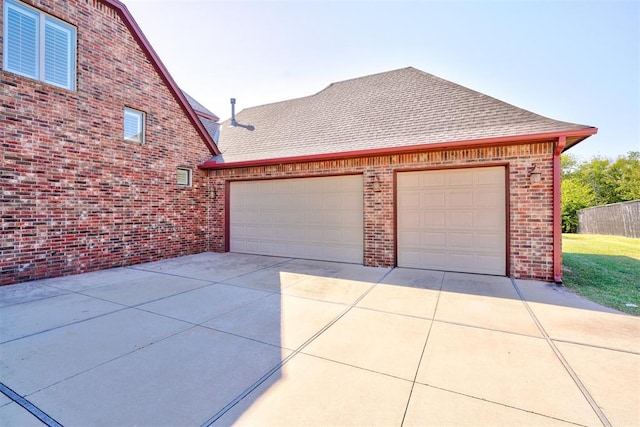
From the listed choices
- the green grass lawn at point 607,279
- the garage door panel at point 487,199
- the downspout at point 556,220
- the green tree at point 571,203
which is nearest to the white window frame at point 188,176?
the garage door panel at point 487,199

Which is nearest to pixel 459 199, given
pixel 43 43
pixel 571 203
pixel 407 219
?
pixel 407 219

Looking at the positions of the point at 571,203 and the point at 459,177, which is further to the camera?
the point at 571,203

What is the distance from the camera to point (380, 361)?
2.85 metres

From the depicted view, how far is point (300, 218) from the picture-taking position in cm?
859

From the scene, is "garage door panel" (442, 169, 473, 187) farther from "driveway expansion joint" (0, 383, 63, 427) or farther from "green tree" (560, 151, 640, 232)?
"green tree" (560, 151, 640, 232)

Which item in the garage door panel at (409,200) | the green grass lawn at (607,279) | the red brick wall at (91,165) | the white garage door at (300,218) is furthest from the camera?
the white garage door at (300,218)

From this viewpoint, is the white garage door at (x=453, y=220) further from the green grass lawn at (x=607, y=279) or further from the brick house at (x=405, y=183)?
the green grass lawn at (x=607, y=279)

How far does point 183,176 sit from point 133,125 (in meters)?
1.98

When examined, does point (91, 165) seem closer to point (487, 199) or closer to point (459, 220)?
point (459, 220)

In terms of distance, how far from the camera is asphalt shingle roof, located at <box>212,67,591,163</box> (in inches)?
265

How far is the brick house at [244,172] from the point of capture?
19.4 ft

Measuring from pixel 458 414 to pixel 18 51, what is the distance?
29.5 ft

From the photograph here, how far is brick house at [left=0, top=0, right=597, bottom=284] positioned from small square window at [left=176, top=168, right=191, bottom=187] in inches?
1.6

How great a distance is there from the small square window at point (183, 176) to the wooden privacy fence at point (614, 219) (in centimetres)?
2154
